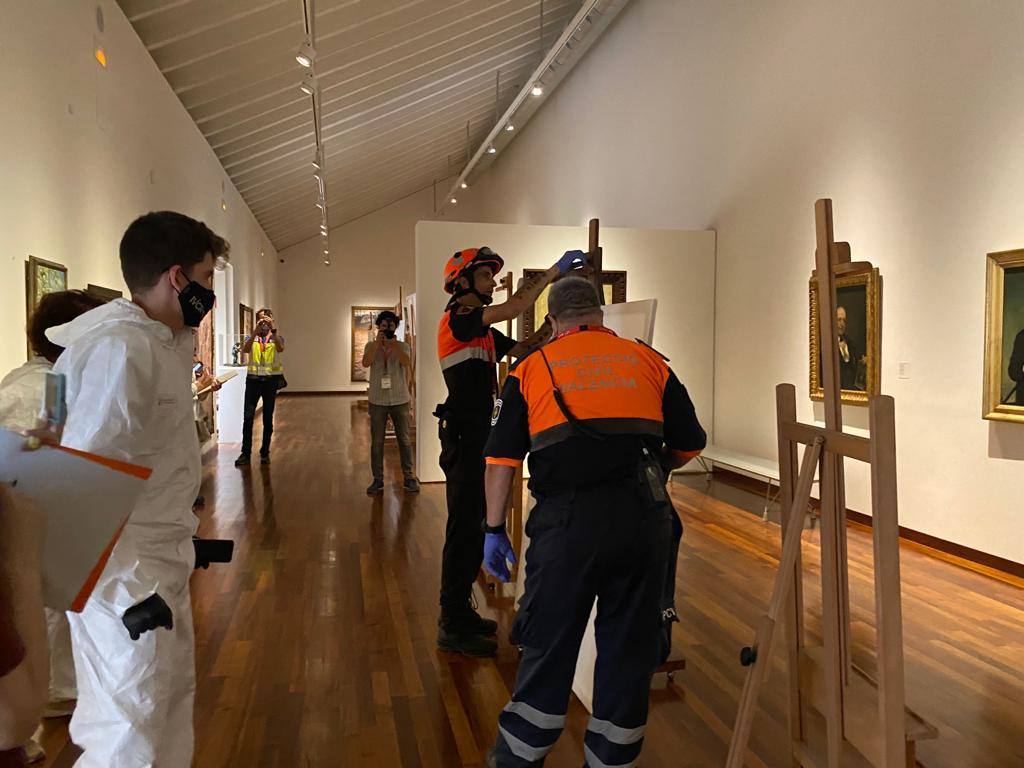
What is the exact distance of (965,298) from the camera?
17.3ft

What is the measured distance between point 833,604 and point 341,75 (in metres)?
8.91

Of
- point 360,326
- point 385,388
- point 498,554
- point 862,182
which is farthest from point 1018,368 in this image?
point 360,326

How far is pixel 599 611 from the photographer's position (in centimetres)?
214

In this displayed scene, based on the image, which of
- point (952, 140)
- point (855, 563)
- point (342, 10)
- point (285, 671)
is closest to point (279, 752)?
point (285, 671)

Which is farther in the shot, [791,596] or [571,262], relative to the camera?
[571,262]

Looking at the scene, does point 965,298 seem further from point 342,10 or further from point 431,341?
point 342,10

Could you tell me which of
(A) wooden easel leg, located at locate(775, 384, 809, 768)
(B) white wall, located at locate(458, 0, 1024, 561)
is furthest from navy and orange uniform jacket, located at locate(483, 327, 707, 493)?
(B) white wall, located at locate(458, 0, 1024, 561)

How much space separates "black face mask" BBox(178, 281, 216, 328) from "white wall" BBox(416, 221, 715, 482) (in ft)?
19.2

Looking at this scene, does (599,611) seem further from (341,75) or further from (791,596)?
(341,75)

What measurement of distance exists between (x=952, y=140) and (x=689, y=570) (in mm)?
3538

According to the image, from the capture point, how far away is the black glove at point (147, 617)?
1639 millimetres

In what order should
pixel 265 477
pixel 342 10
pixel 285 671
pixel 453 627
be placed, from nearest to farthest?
pixel 285 671 → pixel 453 627 → pixel 342 10 → pixel 265 477

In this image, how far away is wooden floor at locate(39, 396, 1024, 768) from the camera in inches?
108

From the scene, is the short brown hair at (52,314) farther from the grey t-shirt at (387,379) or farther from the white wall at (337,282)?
the white wall at (337,282)
